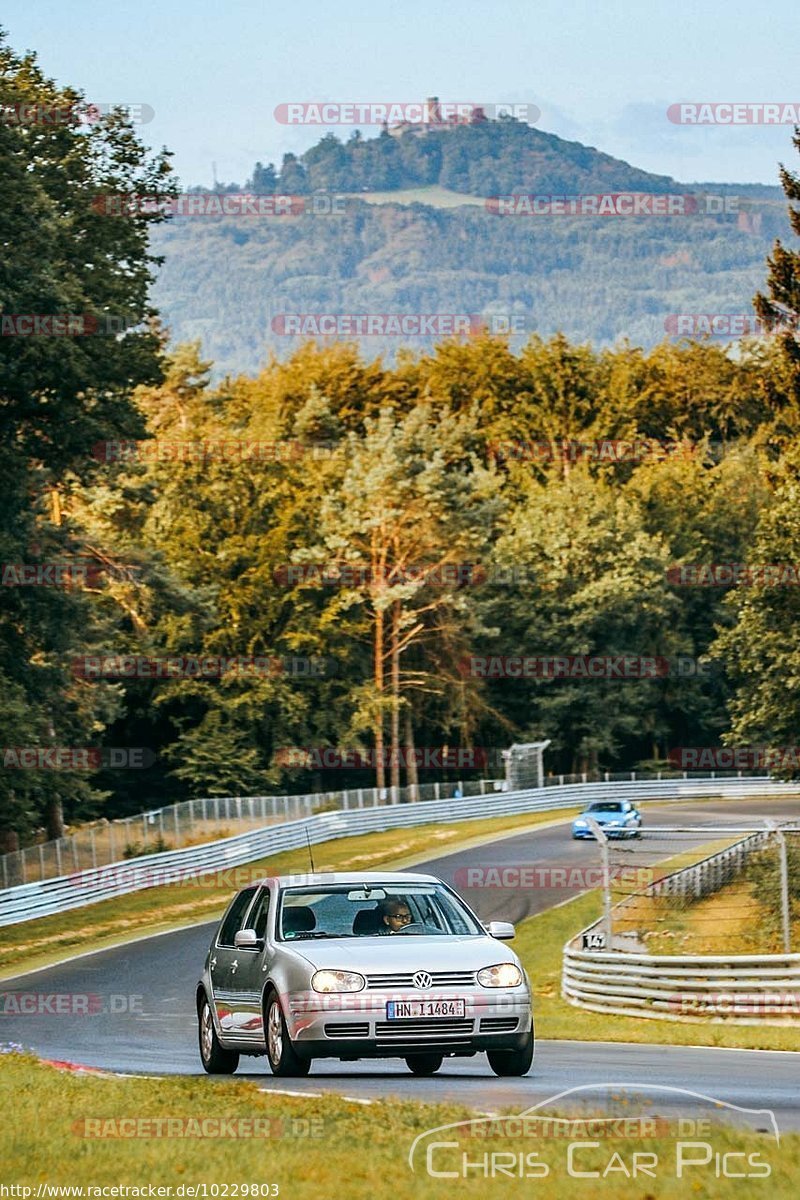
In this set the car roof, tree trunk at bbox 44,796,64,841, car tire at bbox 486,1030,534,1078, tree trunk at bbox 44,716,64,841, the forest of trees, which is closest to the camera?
car tire at bbox 486,1030,534,1078

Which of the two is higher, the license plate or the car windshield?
the car windshield

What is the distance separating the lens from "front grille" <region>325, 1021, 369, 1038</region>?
523 inches

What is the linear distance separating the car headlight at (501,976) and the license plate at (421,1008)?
0.26m

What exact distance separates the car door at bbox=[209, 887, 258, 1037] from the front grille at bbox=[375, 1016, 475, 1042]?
6.31 ft

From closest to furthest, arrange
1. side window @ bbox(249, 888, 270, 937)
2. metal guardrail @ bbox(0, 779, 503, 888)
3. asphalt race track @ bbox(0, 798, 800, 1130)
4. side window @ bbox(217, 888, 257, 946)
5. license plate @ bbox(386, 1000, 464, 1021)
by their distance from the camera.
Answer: asphalt race track @ bbox(0, 798, 800, 1130) → license plate @ bbox(386, 1000, 464, 1021) → side window @ bbox(249, 888, 270, 937) → side window @ bbox(217, 888, 257, 946) → metal guardrail @ bbox(0, 779, 503, 888)

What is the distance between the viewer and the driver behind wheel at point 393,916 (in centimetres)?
1439

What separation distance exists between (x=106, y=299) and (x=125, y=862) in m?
14.8

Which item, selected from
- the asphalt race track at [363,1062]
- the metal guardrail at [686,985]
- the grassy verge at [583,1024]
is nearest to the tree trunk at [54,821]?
the asphalt race track at [363,1062]

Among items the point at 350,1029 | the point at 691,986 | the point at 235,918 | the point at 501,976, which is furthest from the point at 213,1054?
the point at 691,986

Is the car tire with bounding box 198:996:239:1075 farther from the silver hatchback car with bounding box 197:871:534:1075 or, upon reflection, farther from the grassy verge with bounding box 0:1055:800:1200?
the grassy verge with bounding box 0:1055:800:1200

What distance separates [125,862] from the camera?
49.2 m

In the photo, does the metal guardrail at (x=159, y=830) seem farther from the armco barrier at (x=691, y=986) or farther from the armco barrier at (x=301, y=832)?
the armco barrier at (x=691, y=986)

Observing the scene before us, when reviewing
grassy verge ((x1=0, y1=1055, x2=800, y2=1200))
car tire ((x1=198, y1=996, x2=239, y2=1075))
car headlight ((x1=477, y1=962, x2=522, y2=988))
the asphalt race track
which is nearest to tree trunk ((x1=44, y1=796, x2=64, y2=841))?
the asphalt race track

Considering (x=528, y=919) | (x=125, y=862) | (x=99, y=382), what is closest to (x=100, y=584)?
(x=125, y=862)
